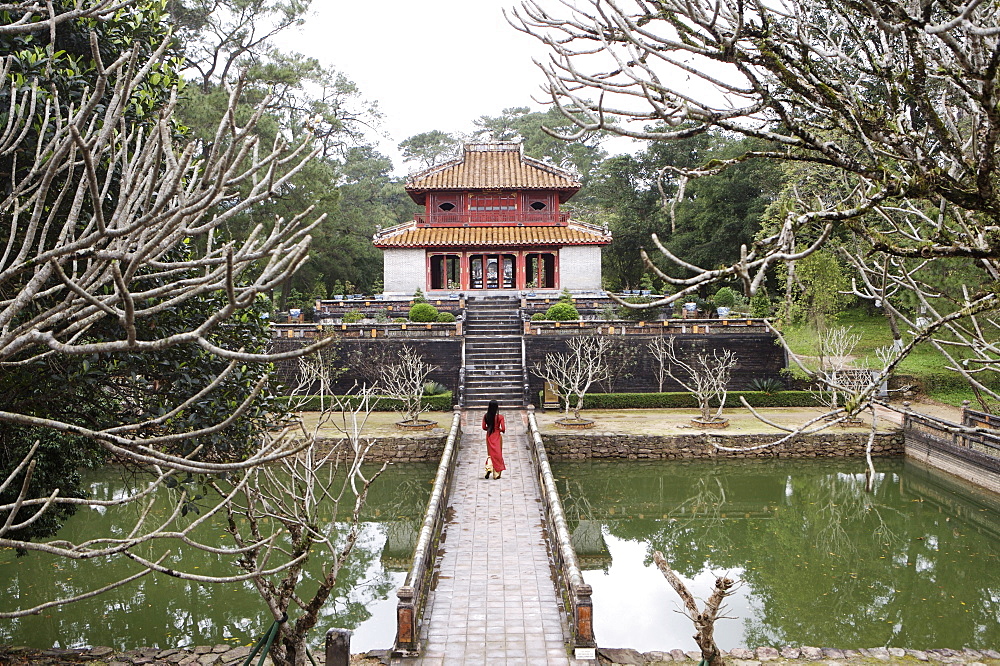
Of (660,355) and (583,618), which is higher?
(660,355)

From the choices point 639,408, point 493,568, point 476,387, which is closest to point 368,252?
point 476,387

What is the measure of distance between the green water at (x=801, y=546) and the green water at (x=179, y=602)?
8.84ft

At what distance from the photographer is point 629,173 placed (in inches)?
1344

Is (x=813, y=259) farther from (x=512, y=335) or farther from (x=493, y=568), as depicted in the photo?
(x=493, y=568)

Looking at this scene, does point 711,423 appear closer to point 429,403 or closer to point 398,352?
point 429,403

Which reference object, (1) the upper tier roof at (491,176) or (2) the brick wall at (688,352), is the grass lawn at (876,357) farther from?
(1) the upper tier roof at (491,176)

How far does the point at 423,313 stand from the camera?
2247cm

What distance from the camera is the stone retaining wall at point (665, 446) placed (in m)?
16.6

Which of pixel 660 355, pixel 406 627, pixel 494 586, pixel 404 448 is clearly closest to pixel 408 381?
pixel 404 448

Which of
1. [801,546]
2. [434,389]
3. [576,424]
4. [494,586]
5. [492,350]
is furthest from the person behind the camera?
[492,350]

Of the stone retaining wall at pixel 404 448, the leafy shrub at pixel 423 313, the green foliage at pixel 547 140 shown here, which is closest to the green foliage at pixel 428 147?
the green foliage at pixel 547 140

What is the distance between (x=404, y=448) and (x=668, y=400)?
7488 millimetres

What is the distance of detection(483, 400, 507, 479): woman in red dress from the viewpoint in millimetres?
12383

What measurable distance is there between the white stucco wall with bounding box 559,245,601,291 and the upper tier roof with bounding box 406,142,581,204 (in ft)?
7.60
